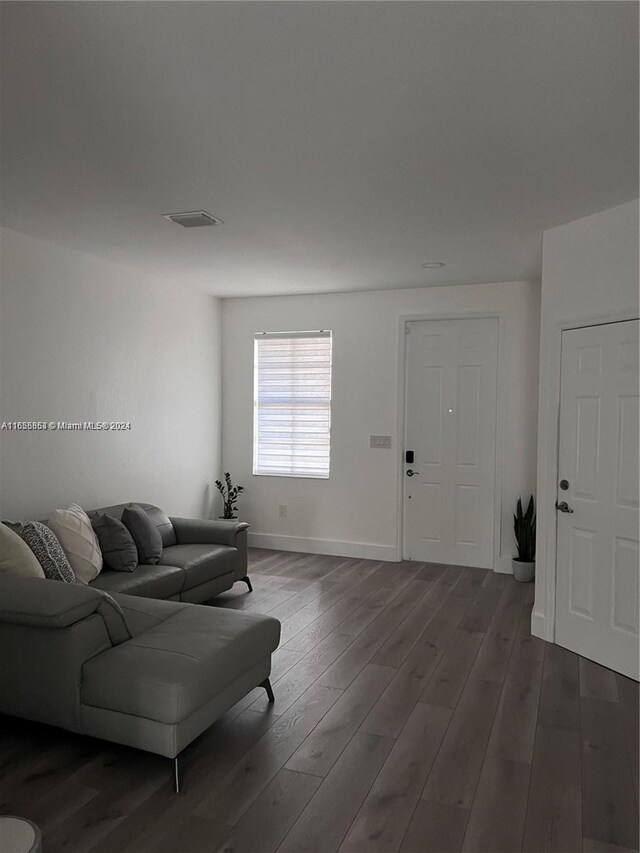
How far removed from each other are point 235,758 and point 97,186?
2.80m

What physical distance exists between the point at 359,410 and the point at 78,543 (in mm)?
3068

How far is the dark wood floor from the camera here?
86.8 inches

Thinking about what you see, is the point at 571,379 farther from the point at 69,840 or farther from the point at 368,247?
the point at 69,840

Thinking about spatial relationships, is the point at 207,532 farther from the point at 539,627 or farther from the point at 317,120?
the point at 317,120

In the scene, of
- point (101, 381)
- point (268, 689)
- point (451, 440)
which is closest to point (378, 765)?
point (268, 689)

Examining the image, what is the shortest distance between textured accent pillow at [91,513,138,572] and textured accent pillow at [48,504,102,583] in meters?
0.06

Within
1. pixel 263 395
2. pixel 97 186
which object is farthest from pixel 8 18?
pixel 263 395

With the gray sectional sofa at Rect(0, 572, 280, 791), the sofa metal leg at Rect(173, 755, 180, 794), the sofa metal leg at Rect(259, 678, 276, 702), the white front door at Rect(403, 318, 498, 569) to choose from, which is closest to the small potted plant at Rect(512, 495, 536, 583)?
the white front door at Rect(403, 318, 498, 569)

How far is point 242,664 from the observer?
286cm

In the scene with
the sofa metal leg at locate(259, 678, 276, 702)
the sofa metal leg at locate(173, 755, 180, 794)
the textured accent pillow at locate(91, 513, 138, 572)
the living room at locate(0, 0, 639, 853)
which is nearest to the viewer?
the living room at locate(0, 0, 639, 853)

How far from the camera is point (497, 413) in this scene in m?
5.72

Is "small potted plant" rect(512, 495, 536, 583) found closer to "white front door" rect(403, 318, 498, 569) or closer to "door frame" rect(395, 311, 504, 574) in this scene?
"door frame" rect(395, 311, 504, 574)

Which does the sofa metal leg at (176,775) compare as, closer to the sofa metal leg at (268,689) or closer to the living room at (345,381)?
the living room at (345,381)

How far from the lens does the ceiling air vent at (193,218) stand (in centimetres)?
374
